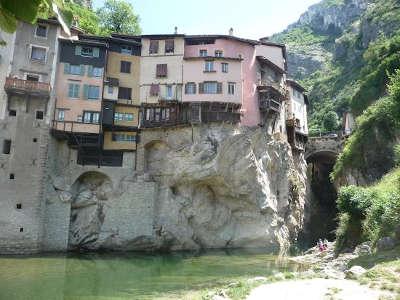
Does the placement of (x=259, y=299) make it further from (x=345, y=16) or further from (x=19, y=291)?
(x=345, y=16)

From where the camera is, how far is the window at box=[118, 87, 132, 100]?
139 ft

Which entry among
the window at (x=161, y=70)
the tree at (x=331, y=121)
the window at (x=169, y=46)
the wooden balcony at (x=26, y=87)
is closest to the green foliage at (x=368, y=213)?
the window at (x=161, y=70)

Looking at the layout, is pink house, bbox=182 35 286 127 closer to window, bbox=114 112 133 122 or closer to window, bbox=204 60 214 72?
window, bbox=204 60 214 72

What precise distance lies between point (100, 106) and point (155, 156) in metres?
7.65

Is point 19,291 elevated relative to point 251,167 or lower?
lower

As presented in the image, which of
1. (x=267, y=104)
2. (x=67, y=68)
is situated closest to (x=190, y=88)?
(x=267, y=104)

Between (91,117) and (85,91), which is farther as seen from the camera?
(85,91)

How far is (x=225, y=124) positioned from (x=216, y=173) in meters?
5.19

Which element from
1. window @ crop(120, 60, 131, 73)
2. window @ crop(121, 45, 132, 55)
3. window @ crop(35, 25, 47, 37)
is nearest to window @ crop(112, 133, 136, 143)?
window @ crop(120, 60, 131, 73)

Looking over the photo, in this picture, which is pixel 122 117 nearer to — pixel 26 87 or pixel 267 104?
pixel 26 87

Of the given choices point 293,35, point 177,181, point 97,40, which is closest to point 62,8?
point 177,181

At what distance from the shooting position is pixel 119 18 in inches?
2361

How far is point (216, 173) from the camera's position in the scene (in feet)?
130

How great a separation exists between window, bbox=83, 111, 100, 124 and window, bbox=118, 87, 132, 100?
3.58 meters
